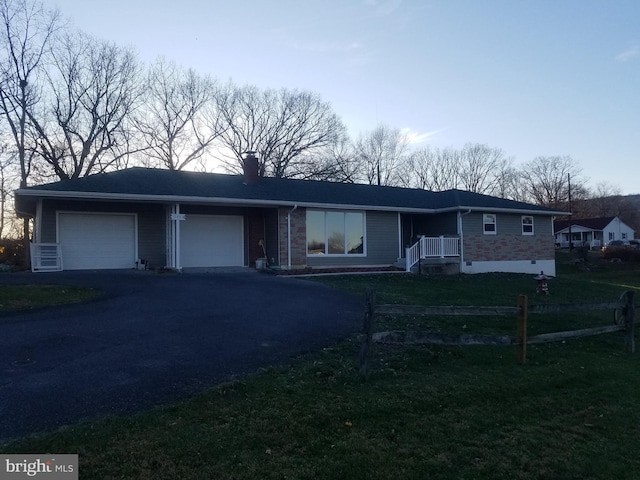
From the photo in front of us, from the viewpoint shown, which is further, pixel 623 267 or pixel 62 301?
pixel 623 267

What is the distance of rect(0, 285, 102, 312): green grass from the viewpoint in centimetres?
964

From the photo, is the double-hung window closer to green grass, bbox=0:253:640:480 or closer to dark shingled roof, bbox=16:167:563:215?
dark shingled roof, bbox=16:167:563:215

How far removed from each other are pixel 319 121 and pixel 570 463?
134ft

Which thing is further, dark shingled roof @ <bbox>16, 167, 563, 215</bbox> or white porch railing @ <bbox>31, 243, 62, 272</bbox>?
dark shingled roof @ <bbox>16, 167, 563, 215</bbox>

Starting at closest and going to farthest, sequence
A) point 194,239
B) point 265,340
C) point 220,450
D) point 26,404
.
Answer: point 220,450 < point 26,404 < point 265,340 < point 194,239

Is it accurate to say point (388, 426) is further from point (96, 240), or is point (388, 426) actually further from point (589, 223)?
point (589, 223)

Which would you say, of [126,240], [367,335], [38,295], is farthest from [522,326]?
Result: [126,240]

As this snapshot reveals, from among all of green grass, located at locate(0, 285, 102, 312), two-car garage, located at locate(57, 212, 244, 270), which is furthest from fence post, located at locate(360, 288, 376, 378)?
two-car garage, located at locate(57, 212, 244, 270)

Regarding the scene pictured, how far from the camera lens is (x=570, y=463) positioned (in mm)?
4043

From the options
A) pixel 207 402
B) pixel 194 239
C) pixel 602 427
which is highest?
pixel 194 239

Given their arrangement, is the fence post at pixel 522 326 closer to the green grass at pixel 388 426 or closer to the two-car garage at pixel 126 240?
the green grass at pixel 388 426

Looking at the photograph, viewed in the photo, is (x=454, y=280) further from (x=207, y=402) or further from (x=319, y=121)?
(x=319, y=121)

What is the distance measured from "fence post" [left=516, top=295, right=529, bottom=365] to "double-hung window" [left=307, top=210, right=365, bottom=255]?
12.4m

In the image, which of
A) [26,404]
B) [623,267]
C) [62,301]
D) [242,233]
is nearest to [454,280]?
[242,233]
